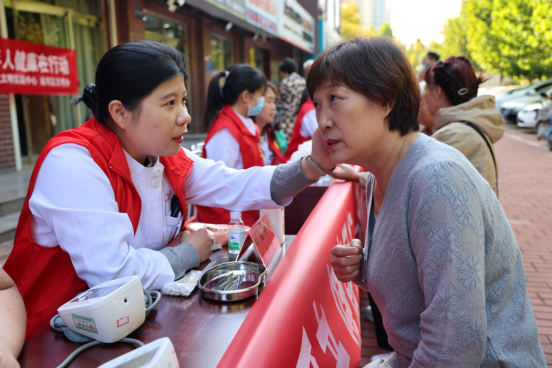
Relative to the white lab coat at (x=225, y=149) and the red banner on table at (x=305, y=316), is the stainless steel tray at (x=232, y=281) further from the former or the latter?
the white lab coat at (x=225, y=149)

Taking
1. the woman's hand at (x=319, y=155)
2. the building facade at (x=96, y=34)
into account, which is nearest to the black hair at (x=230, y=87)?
the building facade at (x=96, y=34)

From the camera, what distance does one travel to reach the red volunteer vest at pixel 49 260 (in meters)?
1.48

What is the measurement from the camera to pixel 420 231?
112 cm

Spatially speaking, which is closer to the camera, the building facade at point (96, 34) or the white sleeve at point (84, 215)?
the white sleeve at point (84, 215)

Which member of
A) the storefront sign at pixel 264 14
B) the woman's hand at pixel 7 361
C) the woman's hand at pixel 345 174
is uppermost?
the storefront sign at pixel 264 14

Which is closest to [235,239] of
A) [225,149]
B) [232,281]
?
[232,281]

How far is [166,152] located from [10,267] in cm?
71

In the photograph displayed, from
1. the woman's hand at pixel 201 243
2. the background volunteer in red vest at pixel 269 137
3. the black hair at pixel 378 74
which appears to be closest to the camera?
the black hair at pixel 378 74

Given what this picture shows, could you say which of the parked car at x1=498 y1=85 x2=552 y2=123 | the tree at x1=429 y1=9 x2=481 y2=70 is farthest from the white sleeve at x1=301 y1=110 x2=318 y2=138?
the tree at x1=429 y1=9 x2=481 y2=70

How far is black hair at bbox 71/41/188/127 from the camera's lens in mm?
1567

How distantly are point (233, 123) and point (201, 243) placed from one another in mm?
1771

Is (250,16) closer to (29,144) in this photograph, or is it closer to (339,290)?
(29,144)

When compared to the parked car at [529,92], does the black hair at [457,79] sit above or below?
below

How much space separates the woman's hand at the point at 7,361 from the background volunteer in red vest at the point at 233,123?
2013 mm
